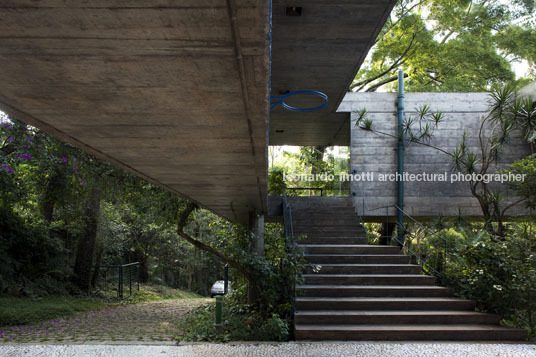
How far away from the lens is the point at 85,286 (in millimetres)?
12898

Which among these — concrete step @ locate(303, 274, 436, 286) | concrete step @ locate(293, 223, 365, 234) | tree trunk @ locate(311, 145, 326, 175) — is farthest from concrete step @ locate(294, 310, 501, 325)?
tree trunk @ locate(311, 145, 326, 175)

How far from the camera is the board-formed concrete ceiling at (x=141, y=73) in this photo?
1848 millimetres

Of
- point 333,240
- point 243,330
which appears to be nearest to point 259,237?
point 333,240

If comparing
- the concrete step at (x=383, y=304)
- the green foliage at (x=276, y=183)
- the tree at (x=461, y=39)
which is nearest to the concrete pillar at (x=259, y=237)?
the concrete step at (x=383, y=304)

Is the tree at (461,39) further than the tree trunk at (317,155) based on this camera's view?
Yes

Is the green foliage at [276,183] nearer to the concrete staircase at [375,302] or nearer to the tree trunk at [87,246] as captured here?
the concrete staircase at [375,302]

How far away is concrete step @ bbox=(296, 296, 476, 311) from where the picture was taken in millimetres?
7055

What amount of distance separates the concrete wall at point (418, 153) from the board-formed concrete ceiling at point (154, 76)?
623 cm

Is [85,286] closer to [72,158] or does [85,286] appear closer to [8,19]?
[72,158]

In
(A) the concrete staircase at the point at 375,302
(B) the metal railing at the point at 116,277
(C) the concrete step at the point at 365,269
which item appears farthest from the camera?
(B) the metal railing at the point at 116,277

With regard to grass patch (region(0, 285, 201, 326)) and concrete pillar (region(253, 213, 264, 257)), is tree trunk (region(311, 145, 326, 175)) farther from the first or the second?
grass patch (region(0, 285, 201, 326))

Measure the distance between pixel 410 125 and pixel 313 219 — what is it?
3.93 meters

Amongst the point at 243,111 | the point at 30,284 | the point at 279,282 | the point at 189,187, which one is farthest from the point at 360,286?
the point at 30,284

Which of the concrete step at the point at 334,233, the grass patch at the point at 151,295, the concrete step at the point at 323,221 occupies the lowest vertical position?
the grass patch at the point at 151,295
